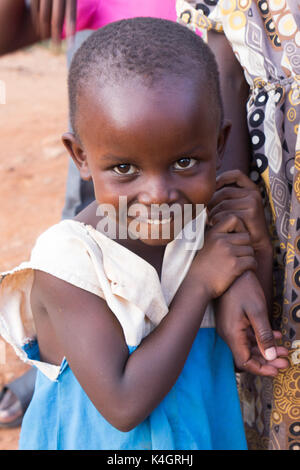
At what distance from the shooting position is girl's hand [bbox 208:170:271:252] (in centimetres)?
142

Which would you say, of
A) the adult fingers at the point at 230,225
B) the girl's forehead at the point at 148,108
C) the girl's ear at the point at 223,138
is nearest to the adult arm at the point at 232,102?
the girl's ear at the point at 223,138

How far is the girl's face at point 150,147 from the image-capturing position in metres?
1.17

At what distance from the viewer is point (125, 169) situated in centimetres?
124

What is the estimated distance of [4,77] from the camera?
7957mm

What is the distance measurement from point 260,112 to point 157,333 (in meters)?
0.62

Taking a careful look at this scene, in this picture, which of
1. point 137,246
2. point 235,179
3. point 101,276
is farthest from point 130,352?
point 235,179

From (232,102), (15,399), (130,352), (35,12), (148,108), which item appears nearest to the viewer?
(148,108)

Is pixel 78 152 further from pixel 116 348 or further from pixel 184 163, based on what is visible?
pixel 116 348

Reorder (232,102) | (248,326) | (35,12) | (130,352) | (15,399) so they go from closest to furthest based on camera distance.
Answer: (130,352), (248,326), (232,102), (35,12), (15,399)

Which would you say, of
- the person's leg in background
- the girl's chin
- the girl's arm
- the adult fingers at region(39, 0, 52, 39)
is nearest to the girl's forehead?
the girl's chin

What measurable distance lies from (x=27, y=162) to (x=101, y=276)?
422 cm

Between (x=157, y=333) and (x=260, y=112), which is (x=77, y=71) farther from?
(x=157, y=333)
